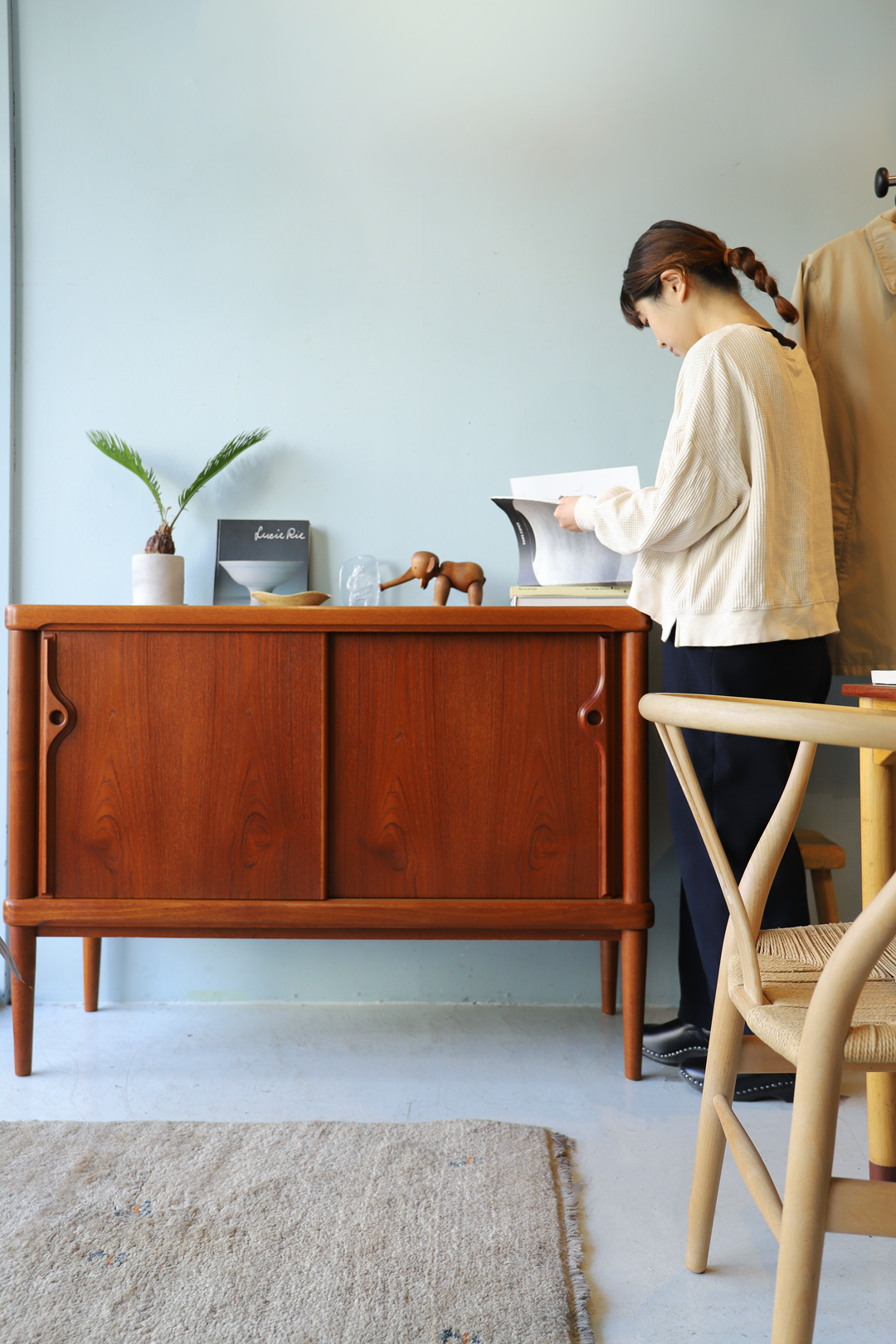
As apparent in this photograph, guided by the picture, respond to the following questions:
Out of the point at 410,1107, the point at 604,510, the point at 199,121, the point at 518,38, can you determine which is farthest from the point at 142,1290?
the point at 518,38

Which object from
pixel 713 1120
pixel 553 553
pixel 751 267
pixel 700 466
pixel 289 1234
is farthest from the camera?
pixel 553 553

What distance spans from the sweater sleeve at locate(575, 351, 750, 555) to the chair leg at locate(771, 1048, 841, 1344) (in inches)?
38.6

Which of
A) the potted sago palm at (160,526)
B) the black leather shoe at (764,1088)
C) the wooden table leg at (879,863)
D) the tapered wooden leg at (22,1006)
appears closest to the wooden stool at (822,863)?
the black leather shoe at (764,1088)

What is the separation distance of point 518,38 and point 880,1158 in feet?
7.78

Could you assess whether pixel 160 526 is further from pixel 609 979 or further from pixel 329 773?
pixel 609 979

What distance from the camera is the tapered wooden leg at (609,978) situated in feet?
6.57

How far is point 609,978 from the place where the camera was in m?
2.01

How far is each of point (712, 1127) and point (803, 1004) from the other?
0.30m

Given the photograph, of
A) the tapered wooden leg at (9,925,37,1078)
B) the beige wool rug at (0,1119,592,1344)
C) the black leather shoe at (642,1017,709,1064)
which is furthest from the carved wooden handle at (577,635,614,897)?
the tapered wooden leg at (9,925,37,1078)

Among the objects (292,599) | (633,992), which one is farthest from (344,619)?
(633,992)

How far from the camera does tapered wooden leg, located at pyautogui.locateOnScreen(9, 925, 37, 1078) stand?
168cm

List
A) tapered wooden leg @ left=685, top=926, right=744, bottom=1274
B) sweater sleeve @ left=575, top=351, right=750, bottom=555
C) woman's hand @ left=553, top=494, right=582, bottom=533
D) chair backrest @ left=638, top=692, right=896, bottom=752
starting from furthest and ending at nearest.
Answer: woman's hand @ left=553, top=494, right=582, bottom=533, sweater sleeve @ left=575, top=351, right=750, bottom=555, tapered wooden leg @ left=685, top=926, right=744, bottom=1274, chair backrest @ left=638, top=692, right=896, bottom=752

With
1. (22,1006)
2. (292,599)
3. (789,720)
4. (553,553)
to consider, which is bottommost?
(22,1006)

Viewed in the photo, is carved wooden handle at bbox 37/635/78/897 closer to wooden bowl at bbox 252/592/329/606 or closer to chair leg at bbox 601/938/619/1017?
wooden bowl at bbox 252/592/329/606
